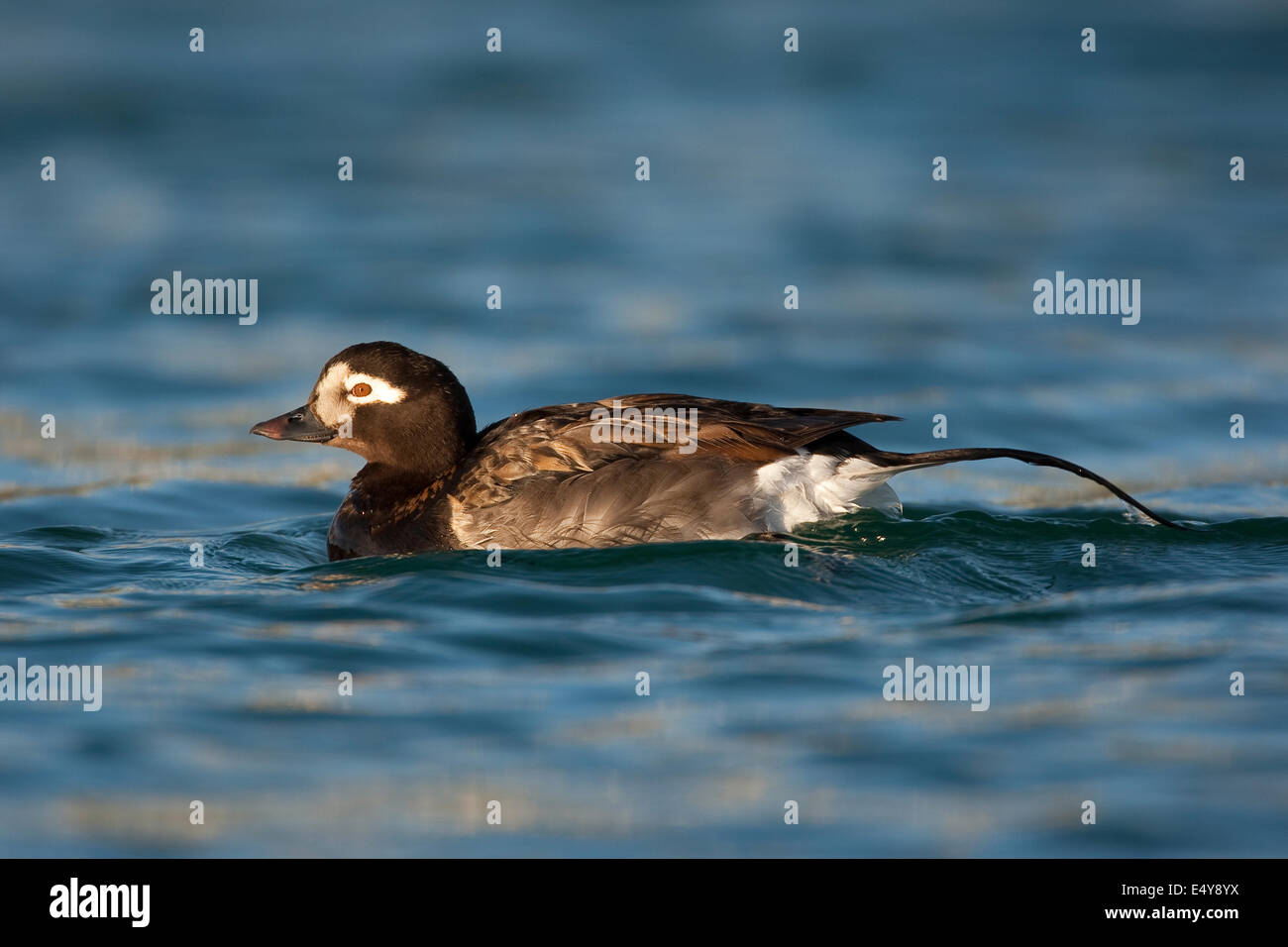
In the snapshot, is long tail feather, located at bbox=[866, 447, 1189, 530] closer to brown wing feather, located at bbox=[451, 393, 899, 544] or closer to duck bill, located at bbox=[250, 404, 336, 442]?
brown wing feather, located at bbox=[451, 393, 899, 544]

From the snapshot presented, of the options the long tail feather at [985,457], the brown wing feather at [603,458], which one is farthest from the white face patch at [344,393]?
the long tail feather at [985,457]

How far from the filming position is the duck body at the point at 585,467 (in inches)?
321

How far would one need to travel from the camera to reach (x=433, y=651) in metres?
6.83

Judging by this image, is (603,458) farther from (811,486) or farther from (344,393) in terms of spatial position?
(344,393)

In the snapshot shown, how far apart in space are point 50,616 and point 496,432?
7.55 ft

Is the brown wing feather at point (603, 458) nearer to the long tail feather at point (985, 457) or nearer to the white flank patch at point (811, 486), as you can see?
the white flank patch at point (811, 486)

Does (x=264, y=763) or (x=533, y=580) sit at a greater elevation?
(x=533, y=580)

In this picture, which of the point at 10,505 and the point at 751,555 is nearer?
the point at 751,555

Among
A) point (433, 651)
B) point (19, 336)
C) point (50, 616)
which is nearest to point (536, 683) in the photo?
point (433, 651)

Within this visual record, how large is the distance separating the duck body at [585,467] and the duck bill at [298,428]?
0.07 metres

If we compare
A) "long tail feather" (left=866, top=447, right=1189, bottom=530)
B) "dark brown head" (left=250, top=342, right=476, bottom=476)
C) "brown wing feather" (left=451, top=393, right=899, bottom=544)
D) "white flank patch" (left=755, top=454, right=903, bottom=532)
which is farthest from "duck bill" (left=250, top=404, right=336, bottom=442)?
"long tail feather" (left=866, top=447, right=1189, bottom=530)

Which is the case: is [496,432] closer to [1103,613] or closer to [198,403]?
[1103,613]

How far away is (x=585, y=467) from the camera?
820 cm

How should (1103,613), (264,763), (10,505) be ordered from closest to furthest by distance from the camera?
(264,763) < (1103,613) < (10,505)
